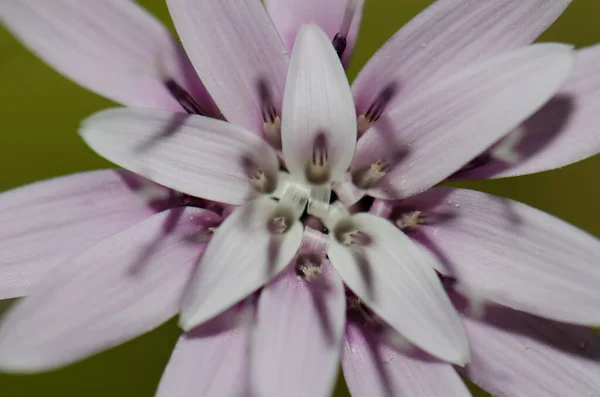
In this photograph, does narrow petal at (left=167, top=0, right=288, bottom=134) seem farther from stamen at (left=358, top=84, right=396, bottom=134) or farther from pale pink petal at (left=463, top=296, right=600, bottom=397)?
pale pink petal at (left=463, top=296, right=600, bottom=397)

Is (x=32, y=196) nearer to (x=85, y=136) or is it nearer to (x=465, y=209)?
(x=85, y=136)

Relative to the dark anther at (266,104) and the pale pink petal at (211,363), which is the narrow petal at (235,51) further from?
the pale pink petal at (211,363)

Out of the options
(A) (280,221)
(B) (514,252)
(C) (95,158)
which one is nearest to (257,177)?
(A) (280,221)

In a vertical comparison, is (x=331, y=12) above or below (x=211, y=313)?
above

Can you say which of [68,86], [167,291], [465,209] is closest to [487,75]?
[465,209]

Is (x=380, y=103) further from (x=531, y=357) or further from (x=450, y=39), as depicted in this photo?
(x=531, y=357)

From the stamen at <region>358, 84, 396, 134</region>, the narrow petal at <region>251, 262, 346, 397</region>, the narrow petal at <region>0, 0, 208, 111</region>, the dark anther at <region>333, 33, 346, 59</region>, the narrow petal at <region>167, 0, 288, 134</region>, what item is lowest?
the narrow petal at <region>251, 262, 346, 397</region>

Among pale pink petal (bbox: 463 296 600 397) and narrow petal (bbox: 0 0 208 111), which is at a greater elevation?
narrow petal (bbox: 0 0 208 111)

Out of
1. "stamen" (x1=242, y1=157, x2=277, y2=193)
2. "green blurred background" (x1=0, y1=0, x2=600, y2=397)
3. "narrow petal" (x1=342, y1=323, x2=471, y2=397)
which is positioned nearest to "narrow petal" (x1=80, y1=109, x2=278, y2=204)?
"stamen" (x1=242, y1=157, x2=277, y2=193)
